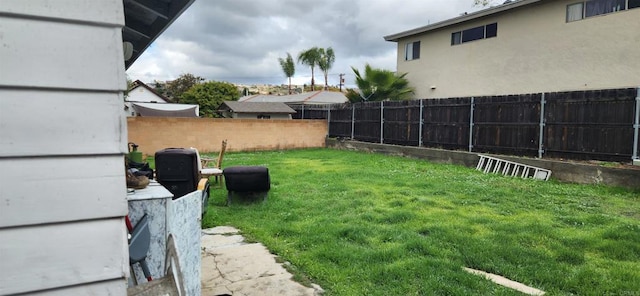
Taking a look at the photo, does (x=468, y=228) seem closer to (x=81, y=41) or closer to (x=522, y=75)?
(x=81, y=41)

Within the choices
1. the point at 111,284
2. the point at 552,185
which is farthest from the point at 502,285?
the point at 552,185

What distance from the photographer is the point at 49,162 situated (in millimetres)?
1215

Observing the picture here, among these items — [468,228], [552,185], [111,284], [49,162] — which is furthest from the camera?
[552,185]

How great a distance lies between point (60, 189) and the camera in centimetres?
123

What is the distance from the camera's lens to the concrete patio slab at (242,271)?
294 cm

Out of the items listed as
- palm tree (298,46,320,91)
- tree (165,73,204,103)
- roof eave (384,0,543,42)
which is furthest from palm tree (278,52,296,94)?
roof eave (384,0,543,42)

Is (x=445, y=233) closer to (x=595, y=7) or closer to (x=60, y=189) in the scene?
(x=60, y=189)

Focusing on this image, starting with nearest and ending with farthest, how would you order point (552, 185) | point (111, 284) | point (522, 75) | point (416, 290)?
point (111, 284) → point (416, 290) → point (552, 185) → point (522, 75)

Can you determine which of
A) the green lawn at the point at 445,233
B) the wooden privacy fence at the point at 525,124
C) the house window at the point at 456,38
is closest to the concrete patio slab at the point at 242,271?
the green lawn at the point at 445,233

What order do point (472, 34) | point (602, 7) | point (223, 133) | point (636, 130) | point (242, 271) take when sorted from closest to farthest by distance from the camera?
point (242, 271), point (636, 130), point (602, 7), point (223, 133), point (472, 34)

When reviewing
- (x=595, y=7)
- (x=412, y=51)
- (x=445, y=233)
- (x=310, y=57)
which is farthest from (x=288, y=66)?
(x=445, y=233)

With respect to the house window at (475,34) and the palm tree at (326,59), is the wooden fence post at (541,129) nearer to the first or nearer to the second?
the house window at (475,34)

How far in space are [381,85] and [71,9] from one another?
57.0 ft

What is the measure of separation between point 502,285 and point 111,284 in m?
2.74
